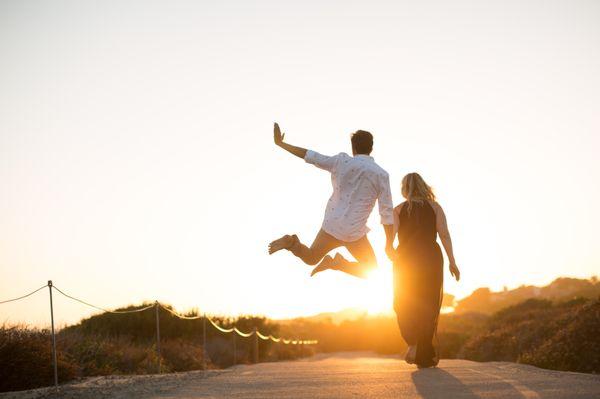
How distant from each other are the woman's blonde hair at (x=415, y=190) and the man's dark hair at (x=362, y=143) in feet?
3.63

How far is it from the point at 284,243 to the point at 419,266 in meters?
1.94

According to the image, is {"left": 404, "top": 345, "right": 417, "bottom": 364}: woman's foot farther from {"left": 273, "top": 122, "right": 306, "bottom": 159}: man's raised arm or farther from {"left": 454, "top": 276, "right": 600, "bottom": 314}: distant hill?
A: {"left": 454, "top": 276, "right": 600, "bottom": 314}: distant hill

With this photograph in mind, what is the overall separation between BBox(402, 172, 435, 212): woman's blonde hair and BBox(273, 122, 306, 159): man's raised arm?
65.6 inches

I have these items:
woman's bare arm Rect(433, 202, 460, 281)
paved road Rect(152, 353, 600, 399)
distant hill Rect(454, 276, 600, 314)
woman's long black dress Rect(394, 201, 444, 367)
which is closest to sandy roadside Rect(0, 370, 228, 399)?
paved road Rect(152, 353, 600, 399)

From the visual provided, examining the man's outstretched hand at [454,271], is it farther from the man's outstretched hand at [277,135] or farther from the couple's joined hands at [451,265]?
the man's outstretched hand at [277,135]

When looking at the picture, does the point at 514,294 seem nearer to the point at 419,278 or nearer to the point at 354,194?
the point at 419,278

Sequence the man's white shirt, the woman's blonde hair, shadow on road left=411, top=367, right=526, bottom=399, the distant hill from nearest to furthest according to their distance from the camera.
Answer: shadow on road left=411, top=367, right=526, bottom=399 → the man's white shirt → the woman's blonde hair → the distant hill

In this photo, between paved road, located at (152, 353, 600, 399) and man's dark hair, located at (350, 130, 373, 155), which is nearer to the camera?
paved road, located at (152, 353, 600, 399)

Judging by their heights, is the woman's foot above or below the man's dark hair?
below

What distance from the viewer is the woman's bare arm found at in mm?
10273

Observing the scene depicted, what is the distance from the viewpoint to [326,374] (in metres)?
9.87

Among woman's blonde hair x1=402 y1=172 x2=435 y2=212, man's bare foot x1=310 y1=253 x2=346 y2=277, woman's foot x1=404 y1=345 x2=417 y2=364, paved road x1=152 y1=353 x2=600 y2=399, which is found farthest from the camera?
woman's blonde hair x1=402 y1=172 x2=435 y2=212

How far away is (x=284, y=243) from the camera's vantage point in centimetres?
991

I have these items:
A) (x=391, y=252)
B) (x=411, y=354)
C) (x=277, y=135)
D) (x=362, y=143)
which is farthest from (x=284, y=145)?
(x=411, y=354)
